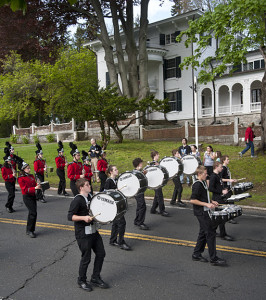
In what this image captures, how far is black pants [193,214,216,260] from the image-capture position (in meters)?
6.30

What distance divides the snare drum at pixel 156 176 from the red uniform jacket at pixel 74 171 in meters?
3.71

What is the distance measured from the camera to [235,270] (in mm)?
6086

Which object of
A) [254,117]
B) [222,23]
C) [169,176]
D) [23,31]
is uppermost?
[23,31]

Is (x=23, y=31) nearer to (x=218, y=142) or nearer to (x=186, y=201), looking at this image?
(x=218, y=142)

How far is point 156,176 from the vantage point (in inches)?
353

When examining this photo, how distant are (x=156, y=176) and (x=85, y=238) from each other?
3769 mm

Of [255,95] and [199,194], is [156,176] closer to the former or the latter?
[199,194]

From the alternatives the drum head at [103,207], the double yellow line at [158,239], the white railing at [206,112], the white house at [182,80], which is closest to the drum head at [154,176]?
the double yellow line at [158,239]

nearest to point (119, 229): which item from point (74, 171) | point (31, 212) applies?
point (31, 212)

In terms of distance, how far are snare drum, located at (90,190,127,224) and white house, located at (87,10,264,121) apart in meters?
27.5

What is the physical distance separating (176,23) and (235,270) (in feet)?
104

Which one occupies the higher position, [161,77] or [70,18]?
[70,18]

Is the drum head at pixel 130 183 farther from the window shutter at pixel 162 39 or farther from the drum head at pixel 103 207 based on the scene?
the window shutter at pixel 162 39

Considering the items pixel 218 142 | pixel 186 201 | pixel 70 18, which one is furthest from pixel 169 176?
Answer: pixel 70 18
